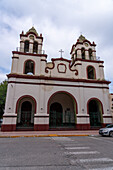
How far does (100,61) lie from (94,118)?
9.66 meters

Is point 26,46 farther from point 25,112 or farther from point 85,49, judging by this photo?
point 25,112

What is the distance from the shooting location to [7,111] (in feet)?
46.3

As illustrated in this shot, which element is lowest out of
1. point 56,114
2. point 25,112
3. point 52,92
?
point 56,114

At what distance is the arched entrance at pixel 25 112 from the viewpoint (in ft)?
52.4

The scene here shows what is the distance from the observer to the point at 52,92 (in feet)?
52.9

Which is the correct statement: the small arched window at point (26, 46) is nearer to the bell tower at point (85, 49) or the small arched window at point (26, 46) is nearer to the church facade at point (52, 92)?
the church facade at point (52, 92)

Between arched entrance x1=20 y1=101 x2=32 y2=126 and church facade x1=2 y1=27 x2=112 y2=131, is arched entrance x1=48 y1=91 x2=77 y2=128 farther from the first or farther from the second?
arched entrance x1=20 y1=101 x2=32 y2=126

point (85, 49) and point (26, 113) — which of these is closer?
point (26, 113)

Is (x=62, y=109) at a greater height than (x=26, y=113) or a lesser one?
greater

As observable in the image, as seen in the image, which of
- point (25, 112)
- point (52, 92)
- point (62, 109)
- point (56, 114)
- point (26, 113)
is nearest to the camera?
point (52, 92)

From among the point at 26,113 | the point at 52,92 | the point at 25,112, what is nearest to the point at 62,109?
the point at 52,92

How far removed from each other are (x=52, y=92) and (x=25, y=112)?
489 cm

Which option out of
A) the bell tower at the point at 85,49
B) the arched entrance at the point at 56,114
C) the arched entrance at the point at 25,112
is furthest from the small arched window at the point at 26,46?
the arched entrance at the point at 56,114

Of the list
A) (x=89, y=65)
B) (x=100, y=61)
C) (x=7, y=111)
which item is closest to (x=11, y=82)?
(x=7, y=111)
